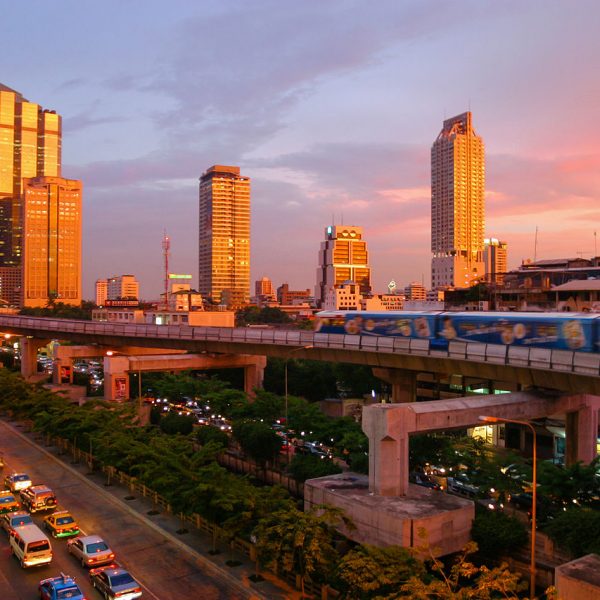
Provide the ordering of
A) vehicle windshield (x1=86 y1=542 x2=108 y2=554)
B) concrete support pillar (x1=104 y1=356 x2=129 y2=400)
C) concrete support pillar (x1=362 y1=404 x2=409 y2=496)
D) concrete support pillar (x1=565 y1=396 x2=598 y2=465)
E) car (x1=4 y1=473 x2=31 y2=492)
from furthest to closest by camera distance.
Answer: concrete support pillar (x1=104 y1=356 x2=129 y2=400), concrete support pillar (x1=565 y1=396 x2=598 y2=465), car (x1=4 y1=473 x2=31 y2=492), concrete support pillar (x1=362 y1=404 x2=409 y2=496), vehicle windshield (x1=86 y1=542 x2=108 y2=554)

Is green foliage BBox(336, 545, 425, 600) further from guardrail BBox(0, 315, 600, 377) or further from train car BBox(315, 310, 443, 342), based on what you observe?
train car BBox(315, 310, 443, 342)

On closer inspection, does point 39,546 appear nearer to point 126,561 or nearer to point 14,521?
point 126,561

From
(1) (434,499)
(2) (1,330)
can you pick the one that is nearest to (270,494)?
(1) (434,499)

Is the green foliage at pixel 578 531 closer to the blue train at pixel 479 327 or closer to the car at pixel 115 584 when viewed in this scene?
the blue train at pixel 479 327

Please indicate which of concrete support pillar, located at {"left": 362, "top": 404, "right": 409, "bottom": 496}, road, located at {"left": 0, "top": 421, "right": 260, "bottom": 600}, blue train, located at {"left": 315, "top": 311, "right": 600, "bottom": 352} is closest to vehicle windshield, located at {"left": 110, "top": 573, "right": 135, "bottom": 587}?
road, located at {"left": 0, "top": 421, "right": 260, "bottom": 600}

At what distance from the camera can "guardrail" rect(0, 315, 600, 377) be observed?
124 ft

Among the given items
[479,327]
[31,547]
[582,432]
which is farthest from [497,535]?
[31,547]

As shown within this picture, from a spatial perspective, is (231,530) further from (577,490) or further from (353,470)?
(577,490)

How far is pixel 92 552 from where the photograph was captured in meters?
28.6

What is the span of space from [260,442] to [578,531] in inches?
961

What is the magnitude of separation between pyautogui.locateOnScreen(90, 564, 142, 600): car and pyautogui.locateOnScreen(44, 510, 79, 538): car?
6.56 m

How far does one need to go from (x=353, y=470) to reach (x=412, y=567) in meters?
17.3

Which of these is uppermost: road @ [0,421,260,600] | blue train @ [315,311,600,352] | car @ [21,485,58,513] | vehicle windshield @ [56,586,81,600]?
blue train @ [315,311,600,352]

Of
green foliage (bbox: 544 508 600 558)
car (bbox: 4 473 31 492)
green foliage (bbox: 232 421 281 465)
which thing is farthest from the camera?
green foliage (bbox: 232 421 281 465)
